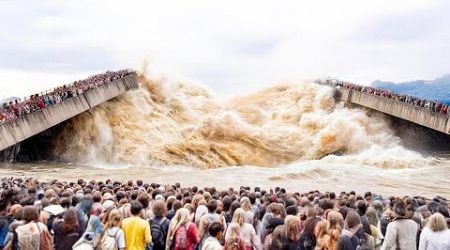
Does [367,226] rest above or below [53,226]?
above

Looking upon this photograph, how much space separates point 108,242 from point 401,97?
32.9m

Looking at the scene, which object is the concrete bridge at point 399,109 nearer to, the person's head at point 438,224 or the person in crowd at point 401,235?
the person in crowd at point 401,235

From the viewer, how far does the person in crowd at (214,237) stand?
6.34 meters

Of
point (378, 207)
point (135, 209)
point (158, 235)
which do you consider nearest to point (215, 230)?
point (135, 209)

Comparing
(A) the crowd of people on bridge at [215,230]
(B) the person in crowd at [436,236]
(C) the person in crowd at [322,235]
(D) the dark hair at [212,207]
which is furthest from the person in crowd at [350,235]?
(D) the dark hair at [212,207]

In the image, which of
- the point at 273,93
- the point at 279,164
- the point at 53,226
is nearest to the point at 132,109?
the point at 279,164

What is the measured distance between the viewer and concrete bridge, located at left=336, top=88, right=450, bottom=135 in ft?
103

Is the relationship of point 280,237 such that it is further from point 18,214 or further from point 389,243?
point 18,214

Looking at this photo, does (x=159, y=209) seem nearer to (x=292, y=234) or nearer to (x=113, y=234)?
(x=113, y=234)

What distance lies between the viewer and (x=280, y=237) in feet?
22.0

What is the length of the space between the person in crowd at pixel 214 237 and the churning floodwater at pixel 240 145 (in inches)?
585

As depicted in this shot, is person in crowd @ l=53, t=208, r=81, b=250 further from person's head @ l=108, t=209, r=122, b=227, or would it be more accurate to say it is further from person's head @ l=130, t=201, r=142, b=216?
person's head @ l=130, t=201, r=142, b=216

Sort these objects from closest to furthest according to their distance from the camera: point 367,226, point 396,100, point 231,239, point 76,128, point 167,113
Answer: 1. point 231,239
2. point 367,226
3. point 76,128
4. point 396,100
5. point 167,113

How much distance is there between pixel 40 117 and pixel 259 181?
11.5 metres
